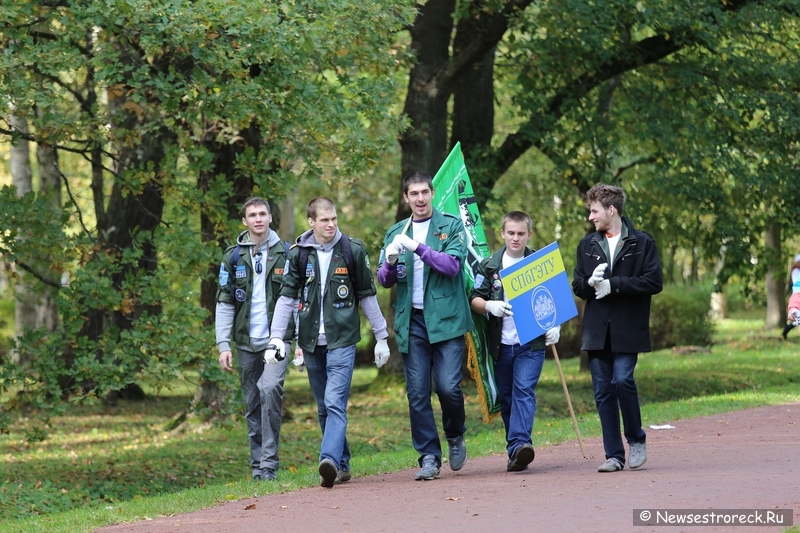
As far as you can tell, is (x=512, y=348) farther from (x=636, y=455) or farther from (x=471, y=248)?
(x=636, y=455)

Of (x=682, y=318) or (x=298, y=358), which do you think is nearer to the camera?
(x=298, y=358)

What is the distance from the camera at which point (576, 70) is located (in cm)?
1805

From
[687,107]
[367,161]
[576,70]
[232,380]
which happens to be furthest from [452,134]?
[232,380]

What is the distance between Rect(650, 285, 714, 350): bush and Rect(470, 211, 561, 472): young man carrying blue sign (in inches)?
778

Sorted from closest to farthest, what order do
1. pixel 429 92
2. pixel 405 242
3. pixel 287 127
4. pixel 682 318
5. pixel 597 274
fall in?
pixel 597 274 < pixel 405 242 < pixel 287 127 < pixel 429 92 < pixel 682 318

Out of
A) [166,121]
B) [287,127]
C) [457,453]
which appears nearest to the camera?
[457,453]

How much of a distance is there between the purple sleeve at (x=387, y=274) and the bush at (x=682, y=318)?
20.4 meters

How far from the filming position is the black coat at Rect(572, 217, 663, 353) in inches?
309

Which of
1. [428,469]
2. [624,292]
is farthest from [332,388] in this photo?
[624,292]

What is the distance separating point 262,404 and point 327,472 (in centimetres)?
109

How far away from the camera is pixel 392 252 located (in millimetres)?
7930

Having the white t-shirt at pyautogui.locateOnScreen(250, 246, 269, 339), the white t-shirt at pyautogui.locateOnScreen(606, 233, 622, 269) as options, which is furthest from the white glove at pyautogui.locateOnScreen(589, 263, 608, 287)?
the white t-shirt at pyautogui.locateOnScreen(250, 246, 269, 339)

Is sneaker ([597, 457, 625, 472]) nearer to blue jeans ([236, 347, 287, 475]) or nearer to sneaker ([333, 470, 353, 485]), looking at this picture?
sneaker ([333, 470, 353, 485])

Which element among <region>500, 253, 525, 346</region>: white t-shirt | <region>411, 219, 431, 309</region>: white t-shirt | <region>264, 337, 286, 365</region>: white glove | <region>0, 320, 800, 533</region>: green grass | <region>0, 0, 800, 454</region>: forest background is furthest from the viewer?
<region>0, 0, 800, 454</region>: forest background
